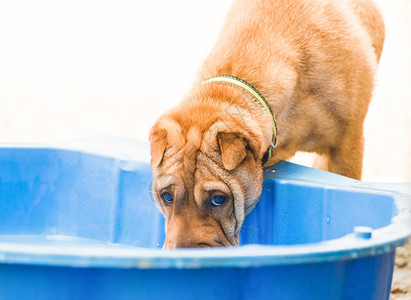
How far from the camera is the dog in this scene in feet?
8.80

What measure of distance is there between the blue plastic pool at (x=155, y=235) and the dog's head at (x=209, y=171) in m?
0.20

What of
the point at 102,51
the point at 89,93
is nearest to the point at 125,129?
the point at 89,93

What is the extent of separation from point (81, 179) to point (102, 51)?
21.2ft

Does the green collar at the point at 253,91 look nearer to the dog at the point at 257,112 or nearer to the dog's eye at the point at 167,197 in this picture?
the dog at the point at 257,112

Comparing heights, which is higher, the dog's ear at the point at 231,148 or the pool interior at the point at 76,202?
the dog's ear at the point at 231,148

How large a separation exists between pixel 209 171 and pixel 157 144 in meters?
0.28

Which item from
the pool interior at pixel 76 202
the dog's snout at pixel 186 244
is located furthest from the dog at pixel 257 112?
the pool interior at pixel 76 202

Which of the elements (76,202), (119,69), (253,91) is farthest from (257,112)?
(119,69)

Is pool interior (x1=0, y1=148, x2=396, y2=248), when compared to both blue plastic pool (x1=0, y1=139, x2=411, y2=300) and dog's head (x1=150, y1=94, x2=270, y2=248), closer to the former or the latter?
→ blue plastic pool (x1=0, y1=139, x2=411, y2=300)

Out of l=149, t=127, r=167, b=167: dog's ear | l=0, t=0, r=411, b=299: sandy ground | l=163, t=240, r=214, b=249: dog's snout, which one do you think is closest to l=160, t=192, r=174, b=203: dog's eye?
l=149, t=127, r=167, b=167: dog's ear

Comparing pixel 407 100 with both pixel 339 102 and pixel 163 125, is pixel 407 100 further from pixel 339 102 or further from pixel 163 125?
pixel 163 125

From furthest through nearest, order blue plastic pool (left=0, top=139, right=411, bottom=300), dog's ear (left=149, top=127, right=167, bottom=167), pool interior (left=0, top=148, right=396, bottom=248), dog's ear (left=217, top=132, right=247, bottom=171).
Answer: pool interior (left=0, top=148, right=396, bottom=248)
dog's ear (left=149, top=127, right=167, bottom=167)
dog's ear (left=217, top=132, right=247, bottom=171)
blue plastic pool (left=0, top=139, right=411, bottom=300)

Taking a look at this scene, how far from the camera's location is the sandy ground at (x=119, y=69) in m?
6.74

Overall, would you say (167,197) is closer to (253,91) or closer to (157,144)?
(157,144)
